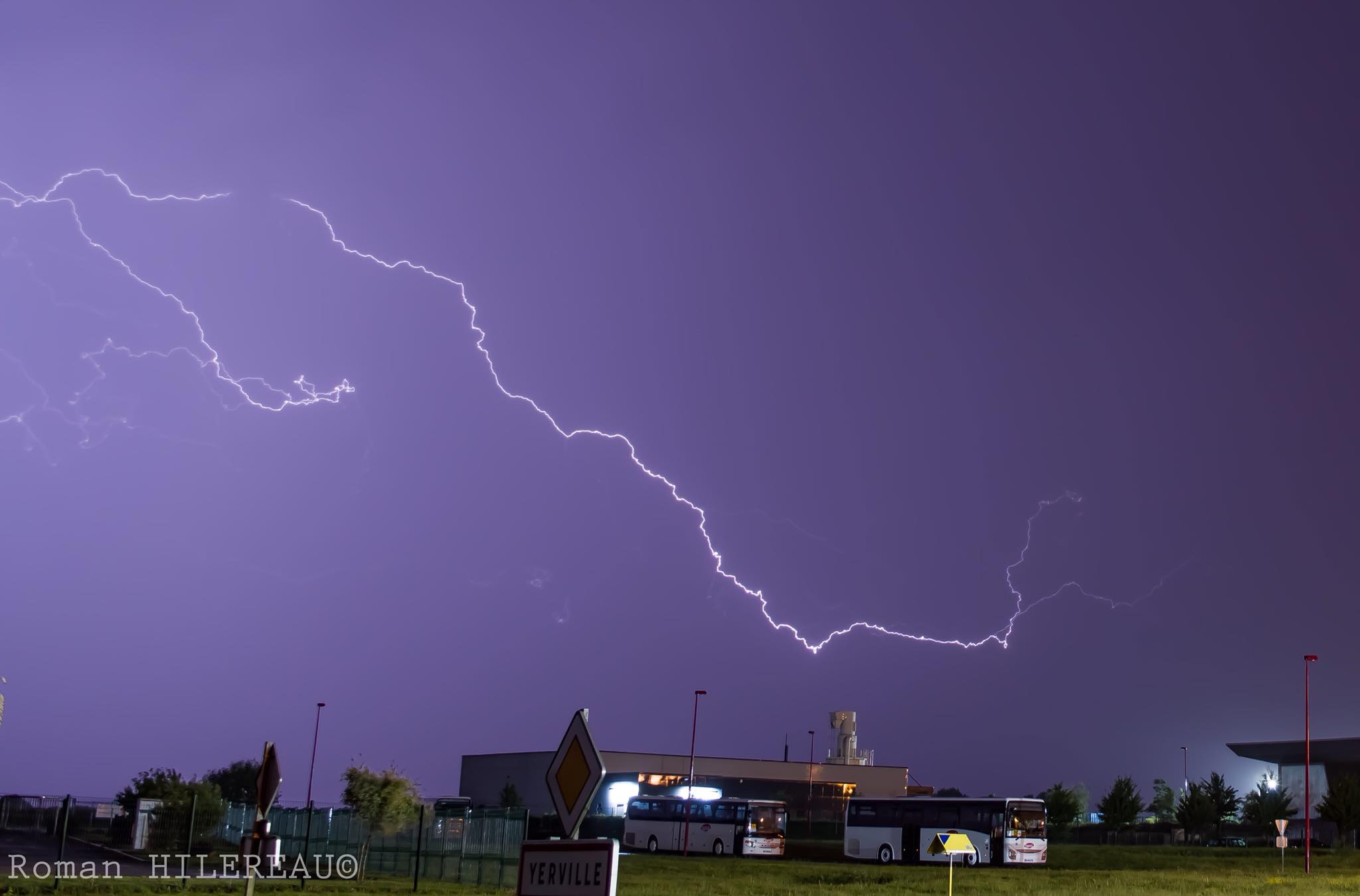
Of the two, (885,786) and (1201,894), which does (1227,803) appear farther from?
(1201,894)

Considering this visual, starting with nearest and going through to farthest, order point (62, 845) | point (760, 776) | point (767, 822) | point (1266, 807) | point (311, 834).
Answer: point (62, 845), point (311, 834), point (767, 822), point (1266, 807), point (760, 776)

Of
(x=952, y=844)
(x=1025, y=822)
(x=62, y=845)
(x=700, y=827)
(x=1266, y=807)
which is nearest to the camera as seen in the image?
(x=952, y=844)

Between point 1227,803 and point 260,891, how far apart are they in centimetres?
6378

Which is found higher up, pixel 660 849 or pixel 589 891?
pixel 589 891

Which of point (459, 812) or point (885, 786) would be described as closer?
point (459, 812)

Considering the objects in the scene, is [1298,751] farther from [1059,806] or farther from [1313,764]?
[1059,806]

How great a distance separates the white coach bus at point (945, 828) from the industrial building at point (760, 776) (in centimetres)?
3937

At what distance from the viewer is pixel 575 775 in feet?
30.3

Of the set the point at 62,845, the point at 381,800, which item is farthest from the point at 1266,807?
the point at 62,845

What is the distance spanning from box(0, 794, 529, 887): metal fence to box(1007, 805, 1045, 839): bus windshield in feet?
75.2

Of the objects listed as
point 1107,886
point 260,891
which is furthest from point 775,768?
point 260,891

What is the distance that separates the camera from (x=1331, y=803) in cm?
6194

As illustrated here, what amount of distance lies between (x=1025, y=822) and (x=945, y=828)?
3157 millimetres

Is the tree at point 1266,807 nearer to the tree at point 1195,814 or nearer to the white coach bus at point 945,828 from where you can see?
the tree at point 1195,814
